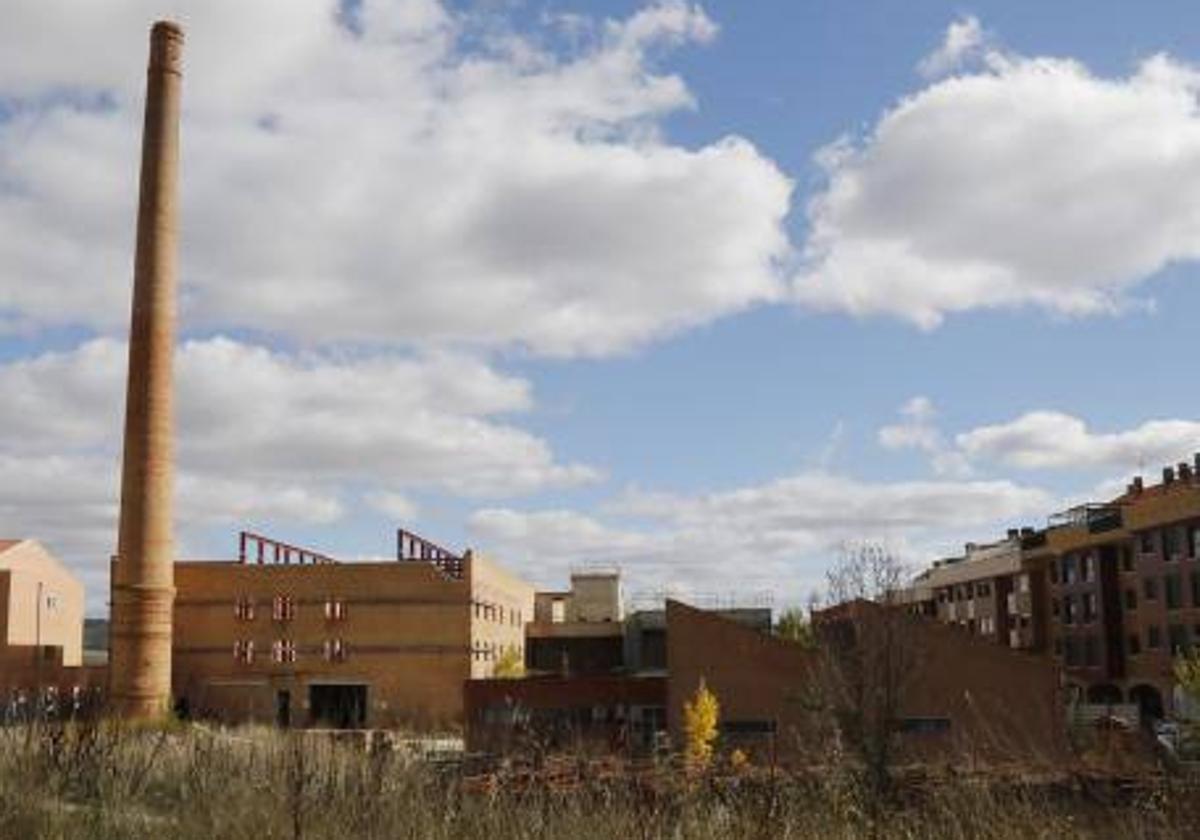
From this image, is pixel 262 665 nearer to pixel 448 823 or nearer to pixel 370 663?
pixel 370 663

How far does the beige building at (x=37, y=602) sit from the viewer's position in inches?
2958

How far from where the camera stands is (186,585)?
7525 centimetres

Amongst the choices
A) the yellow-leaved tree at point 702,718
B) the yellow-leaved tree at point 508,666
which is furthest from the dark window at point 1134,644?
the yellow-leaved tree at point 508,666

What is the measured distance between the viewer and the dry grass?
31.2 ft

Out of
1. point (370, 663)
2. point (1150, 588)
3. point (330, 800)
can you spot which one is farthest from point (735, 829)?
point (1150, 588)

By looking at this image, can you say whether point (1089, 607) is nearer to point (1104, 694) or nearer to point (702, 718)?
point (1104, 694)

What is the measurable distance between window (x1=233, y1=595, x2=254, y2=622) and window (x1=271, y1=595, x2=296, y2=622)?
1102mm

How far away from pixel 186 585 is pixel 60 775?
215 ft

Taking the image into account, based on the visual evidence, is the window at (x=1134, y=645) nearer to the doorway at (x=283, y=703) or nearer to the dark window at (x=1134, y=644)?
the dark window at (x=1134, y=644)

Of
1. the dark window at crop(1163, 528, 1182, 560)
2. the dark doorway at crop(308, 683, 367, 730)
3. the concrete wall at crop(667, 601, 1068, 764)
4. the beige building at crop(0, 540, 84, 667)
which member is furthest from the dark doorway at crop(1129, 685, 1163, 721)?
the beige building at crop(0, 540, 84, 667)

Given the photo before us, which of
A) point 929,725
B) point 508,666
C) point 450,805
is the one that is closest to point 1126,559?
point 929,725

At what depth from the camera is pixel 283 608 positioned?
7462cm

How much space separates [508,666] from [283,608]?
13010 mm

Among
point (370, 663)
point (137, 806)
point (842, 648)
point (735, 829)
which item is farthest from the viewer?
point (370, 663)
